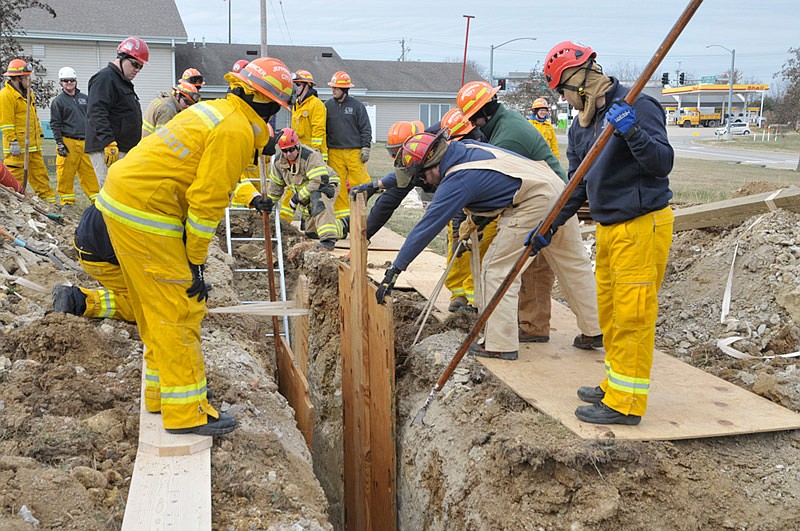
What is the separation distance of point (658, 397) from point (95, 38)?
3026cm

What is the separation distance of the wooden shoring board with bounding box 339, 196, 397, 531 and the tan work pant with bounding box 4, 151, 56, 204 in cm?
608

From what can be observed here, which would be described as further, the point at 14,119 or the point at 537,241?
the point at 14,119

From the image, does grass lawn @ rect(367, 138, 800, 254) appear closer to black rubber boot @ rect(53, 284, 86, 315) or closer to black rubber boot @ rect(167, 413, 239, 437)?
black rubber boot @ rect(53, 284, 86, 315)

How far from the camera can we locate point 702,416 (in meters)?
4.28

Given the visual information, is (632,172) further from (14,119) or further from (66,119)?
(14,119)

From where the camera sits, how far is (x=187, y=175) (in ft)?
12.8

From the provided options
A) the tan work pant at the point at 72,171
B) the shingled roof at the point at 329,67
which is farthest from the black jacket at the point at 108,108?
the shingled roof at the point at 329,67

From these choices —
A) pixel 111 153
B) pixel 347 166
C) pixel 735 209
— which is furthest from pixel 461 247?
pixel 347 166

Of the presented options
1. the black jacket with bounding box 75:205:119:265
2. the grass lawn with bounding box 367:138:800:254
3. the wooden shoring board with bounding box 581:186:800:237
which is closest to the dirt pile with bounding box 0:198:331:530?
the black jacket with bounding box 75:205:119:265

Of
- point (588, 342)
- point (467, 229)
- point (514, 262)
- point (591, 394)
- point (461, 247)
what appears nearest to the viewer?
point (591, 394)

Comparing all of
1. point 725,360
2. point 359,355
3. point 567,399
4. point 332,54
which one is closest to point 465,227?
point 359,355

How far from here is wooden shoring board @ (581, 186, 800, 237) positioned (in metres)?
7.01

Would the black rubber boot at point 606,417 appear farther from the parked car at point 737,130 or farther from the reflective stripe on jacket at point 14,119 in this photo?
the parked car at point 737,130

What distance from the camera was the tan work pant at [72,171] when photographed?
1017cm
